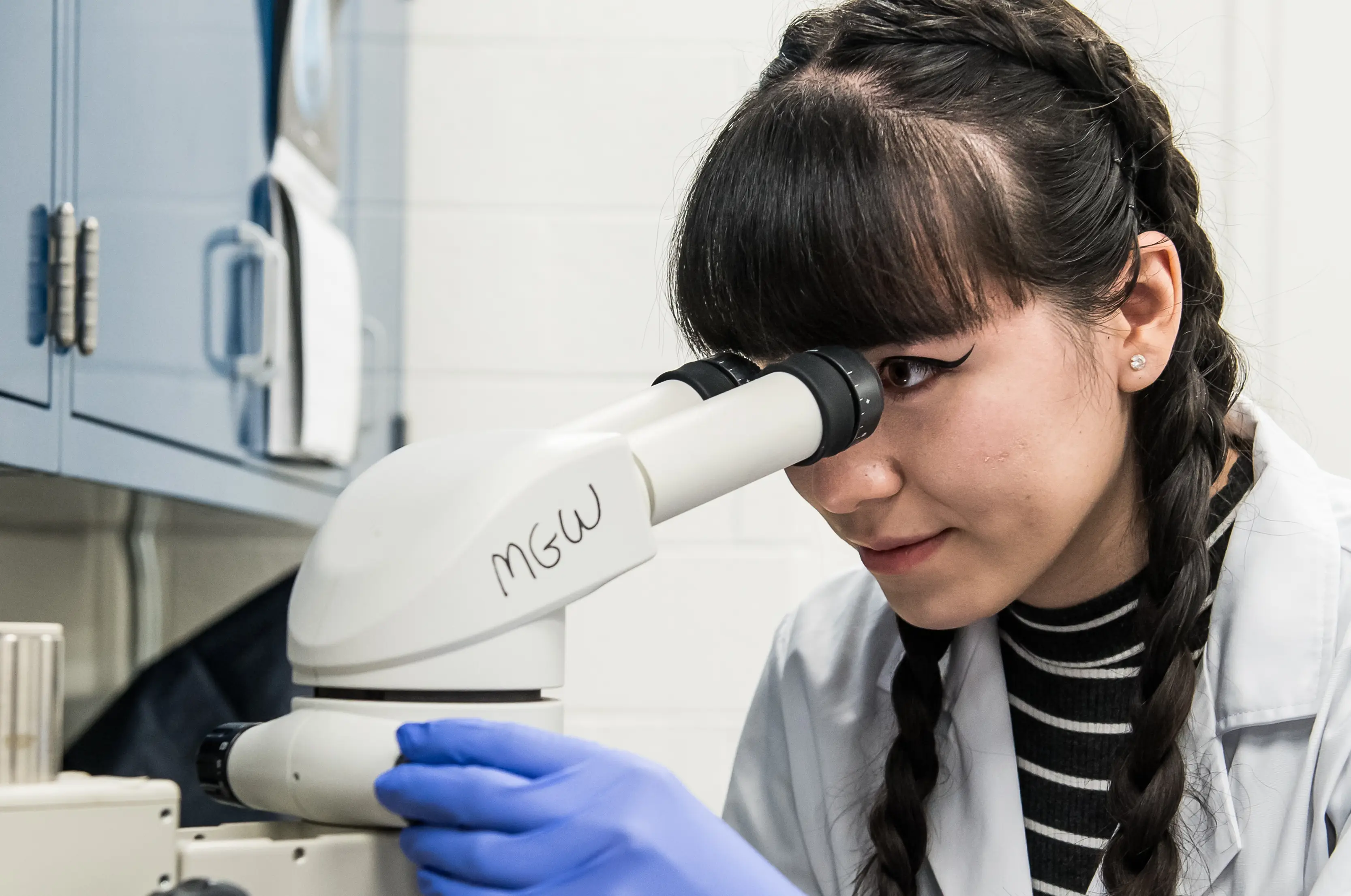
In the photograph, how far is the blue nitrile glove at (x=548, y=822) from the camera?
0.46 meters

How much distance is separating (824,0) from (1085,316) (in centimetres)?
64

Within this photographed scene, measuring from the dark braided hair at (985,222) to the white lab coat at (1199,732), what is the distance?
0.04 meters

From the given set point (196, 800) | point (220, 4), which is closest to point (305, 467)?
point (196, 800)

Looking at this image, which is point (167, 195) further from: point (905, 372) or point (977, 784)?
point (977, 784)

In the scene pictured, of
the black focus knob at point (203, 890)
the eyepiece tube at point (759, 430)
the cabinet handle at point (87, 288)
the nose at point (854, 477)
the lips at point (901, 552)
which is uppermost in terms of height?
the cabinet handle at point (87, 288)

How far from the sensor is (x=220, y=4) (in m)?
0.98

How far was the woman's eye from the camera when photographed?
0.70m

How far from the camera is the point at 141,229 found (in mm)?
A: 828

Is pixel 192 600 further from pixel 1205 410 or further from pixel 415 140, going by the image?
pixel 1205 410

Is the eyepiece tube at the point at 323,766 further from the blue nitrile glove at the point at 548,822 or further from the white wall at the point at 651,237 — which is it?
the white wall at the point at 651,237

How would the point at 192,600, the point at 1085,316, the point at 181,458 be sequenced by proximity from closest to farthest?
the point at 1085,316 < the point at 181,458 < the point at 192,600

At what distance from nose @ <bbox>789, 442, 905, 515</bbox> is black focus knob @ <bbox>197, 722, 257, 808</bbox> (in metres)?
0.36

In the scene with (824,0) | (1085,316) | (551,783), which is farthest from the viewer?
(824,0)

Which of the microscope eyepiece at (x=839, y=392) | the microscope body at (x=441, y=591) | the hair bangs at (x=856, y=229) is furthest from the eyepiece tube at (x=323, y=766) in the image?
the hair bangs at (x=856, y=229)
